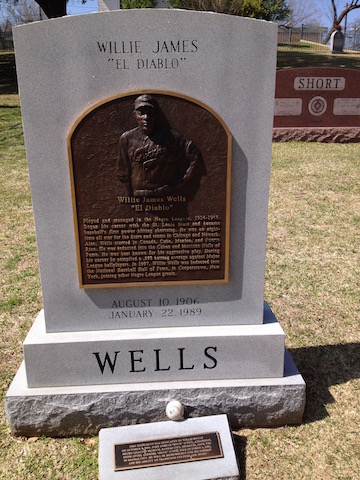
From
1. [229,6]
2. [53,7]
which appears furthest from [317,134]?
[229,6]

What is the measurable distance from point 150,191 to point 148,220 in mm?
212

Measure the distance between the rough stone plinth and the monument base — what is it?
9.52 m

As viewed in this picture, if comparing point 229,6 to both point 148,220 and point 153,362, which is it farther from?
point 153,362

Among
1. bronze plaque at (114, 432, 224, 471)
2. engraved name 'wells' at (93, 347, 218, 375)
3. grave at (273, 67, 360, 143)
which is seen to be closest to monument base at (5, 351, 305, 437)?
engraved name 'wells' at (93, 347, 218, 375)

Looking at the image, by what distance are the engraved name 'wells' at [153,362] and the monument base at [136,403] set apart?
0.12 meters

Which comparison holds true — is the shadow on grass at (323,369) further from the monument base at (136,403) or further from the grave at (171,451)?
the grave at (171,451)

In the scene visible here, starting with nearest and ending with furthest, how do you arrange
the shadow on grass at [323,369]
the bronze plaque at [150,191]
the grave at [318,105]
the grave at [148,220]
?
the grave at [148,220] < the bronze plaque at [150,191] < the shadow on grass at [323,369] < the grave at [318,105]

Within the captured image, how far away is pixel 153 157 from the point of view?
9.80 ft

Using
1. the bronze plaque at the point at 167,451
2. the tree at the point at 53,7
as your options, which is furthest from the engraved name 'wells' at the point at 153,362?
the tree at the point at 53,7

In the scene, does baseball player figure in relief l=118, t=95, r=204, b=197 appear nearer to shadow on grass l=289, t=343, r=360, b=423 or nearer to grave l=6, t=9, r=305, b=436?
grave l=6, t=9, r=305, b=436

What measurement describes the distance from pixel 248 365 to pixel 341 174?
7031 mm

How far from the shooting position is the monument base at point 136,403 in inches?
127

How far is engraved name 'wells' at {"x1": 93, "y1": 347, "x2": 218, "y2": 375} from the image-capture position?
3279 mm

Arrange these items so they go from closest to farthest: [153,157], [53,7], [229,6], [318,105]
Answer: [153,157] < [318,105] < [53,7] < [229,6]
